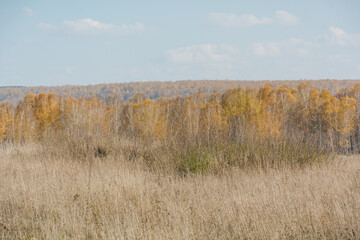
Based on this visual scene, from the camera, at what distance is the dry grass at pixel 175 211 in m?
4.27

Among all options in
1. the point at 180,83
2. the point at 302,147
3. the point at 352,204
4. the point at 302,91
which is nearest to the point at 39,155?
the point at 302,147

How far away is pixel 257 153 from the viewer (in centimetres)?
889

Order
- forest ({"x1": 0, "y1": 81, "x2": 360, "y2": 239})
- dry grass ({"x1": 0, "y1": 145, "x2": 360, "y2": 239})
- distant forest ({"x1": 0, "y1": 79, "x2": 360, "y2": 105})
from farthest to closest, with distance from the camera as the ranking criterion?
distant forest ({"x1": 0, "y1": 79, "x2": 360, "y2": 105}) < forest ({"x1": 0, "y1": 81, "x2": 360, "y2": 239}) < dry grass ({"x1": 0, "y1": 145, "x2": 360, "y2": 239})

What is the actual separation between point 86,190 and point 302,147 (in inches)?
262

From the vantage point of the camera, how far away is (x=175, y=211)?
5.02 meters

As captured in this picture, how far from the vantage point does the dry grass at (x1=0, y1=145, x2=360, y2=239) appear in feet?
14.0

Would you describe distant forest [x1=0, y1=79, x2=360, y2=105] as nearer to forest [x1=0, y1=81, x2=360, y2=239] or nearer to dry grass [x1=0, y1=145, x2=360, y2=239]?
forest [x1=0, y1=81, x2=360, y2=239]

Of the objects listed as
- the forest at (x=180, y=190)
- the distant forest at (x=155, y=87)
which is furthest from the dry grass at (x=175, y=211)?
the distant forest at (x=155, y=87)

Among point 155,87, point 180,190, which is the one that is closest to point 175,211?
point 180,190

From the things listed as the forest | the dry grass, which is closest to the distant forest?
the forest

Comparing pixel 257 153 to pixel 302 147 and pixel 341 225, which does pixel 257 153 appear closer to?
pixel 302 147

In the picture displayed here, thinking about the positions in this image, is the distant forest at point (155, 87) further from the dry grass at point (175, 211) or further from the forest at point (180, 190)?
the dry grass at point (175, 211)

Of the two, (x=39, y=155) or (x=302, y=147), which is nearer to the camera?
(x=302, y=147)

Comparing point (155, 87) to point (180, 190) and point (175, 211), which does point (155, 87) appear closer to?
point (180, 190)
